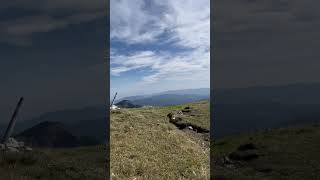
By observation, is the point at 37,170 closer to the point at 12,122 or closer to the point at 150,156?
the point at 12,122

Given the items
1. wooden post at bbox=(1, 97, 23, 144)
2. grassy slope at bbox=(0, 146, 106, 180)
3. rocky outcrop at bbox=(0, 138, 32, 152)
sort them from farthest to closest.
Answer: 1. rocky outcrop at bbox=(0, 138, 32, 152)
2. wooden post at bbox=(1, 97, 23, 144)
3. grassy slope at bbox=(0, 146, 106, 180)

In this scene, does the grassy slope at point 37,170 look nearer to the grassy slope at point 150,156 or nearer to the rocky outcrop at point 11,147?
the grassy slope at point 150,156

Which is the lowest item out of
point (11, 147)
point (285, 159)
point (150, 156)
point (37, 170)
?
point (285, 159)

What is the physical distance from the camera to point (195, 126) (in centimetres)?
6925

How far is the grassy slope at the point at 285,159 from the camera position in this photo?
35.0 metres

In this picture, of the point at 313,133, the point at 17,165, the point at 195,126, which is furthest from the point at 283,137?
the point at 17,165

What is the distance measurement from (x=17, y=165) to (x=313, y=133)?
63.7 metres

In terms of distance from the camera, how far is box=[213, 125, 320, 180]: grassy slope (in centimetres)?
3503

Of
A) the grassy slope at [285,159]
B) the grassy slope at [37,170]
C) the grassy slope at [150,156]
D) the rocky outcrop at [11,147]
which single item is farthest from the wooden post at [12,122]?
the grassy slope at [285,159]

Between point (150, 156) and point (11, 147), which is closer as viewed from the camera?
point (11, 147)

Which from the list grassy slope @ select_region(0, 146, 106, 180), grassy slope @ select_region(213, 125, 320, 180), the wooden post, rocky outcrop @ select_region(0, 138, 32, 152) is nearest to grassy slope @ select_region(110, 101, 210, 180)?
grassy slope @ select_region(213, 125, 320, 180)

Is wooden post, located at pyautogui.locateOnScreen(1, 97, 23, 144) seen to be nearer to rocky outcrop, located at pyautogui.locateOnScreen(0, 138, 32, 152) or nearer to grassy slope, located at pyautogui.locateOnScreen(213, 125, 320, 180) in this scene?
rocky outcrop, located at pyautogui.locateOnScreen(0, 138, 32, 152)

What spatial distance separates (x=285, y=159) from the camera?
49875 mm

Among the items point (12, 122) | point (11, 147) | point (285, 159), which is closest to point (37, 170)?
point (12, 122)
